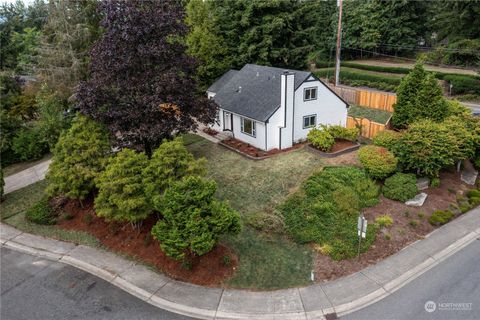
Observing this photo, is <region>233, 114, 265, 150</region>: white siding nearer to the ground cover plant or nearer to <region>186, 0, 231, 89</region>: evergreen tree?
the ground cover plant

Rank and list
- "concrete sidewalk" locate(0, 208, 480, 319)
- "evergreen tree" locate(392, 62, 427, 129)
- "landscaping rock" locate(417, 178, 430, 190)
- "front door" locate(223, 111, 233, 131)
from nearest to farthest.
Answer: "concrete sidewalk" locate(0, 208, 480, 319), "landscaping rock" locate(417, 178, 430, 190), "evergreen tree" locate(392, 62, 427, 129), "front door" locate(223, 111, 233, 131)

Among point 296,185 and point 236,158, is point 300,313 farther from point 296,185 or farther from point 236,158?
point 236,158

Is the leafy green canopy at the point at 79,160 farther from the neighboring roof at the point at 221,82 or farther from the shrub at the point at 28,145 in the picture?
the neighboring roof at the point at 221,82

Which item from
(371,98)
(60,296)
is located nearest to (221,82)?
(371,98)

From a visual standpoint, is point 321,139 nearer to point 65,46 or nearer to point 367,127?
point 367,127

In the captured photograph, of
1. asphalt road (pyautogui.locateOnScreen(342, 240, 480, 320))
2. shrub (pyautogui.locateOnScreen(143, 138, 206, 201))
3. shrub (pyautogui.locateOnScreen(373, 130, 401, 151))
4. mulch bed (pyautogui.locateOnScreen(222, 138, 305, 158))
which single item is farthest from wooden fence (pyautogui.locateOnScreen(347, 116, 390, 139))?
shrub (pyautogui.locateOnScreen(143, 138, 206, 201))

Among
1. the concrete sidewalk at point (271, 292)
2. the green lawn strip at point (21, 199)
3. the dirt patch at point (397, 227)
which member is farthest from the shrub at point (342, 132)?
the green lawn strip at point (21, 199)
